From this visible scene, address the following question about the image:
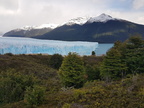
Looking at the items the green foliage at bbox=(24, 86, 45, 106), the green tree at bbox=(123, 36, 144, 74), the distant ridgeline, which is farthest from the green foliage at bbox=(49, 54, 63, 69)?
the distant ridgeline

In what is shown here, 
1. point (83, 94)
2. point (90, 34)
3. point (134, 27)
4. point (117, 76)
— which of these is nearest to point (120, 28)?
point (134, 27)

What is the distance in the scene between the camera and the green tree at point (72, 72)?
14.7 meters

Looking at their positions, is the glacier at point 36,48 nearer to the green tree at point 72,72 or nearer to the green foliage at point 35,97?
the green tree at point 72,72

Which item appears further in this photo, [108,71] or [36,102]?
[108,71]

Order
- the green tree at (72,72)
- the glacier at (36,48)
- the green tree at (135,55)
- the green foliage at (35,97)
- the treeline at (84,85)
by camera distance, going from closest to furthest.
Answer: the treeline at (84,85)
the green foliage at (35,97)
the green tree at (72,72)
the green tree at (135,55)
the glacier at (36,48)

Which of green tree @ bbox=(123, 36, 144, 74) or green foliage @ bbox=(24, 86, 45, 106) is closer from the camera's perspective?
green foliage @ bbox=(24, 86, 45, 106)

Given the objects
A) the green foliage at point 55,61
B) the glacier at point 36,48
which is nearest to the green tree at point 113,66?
the green foliage at point 55,61

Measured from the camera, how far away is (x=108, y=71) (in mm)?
16953

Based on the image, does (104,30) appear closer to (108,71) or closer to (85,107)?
(108,71)

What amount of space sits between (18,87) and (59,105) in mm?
4277

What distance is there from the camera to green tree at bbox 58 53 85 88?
48.3 feet

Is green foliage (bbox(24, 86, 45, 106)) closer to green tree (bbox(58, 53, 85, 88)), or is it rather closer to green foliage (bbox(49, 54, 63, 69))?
green tree (bbox(58, 53, 85, 88))

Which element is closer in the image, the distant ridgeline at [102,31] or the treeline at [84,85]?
the treeline at [84,85]

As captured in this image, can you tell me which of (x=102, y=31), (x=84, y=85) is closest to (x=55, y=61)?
(x=84, y=85)
